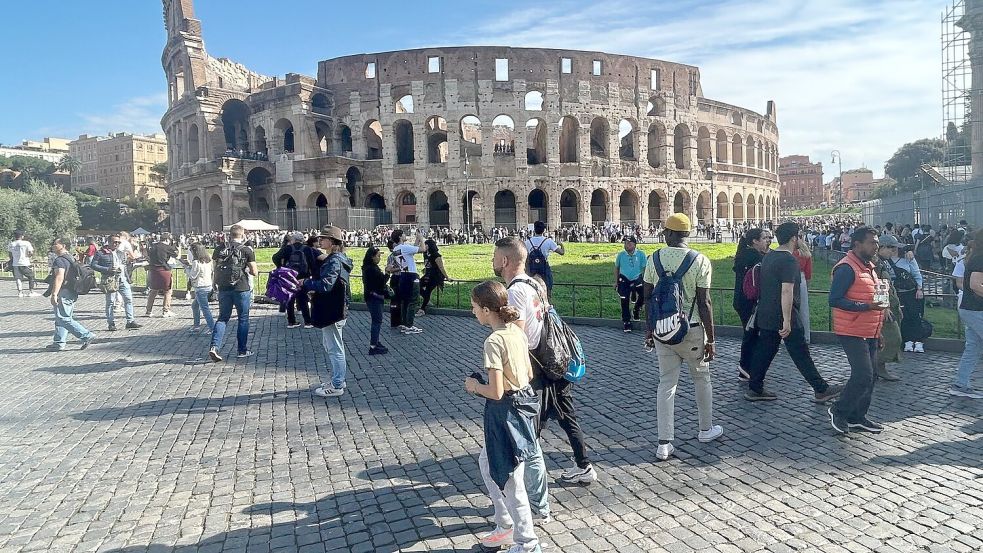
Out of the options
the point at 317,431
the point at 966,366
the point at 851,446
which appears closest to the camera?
the point at 851,446

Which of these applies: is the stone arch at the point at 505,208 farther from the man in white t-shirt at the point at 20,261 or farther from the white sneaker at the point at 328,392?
the white sneaker at the point at 328,392

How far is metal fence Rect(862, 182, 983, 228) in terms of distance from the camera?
18.9 metres

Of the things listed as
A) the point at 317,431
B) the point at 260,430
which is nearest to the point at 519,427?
the point at 317,431

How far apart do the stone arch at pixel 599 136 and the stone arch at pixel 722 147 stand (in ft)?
35.4

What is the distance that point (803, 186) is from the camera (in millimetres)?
105500

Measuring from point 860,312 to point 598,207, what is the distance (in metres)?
38.6

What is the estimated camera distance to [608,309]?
11297 mm

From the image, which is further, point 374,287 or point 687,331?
point 374,287

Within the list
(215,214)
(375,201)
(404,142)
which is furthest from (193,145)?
(404,142)

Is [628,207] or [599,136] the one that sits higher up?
[599,136]

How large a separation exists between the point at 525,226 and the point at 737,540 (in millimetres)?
36230

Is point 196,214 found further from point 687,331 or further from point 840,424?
point 840,424

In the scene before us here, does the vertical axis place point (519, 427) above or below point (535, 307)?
below

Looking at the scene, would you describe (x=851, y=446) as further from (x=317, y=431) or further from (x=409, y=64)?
(x=409, y=64)
